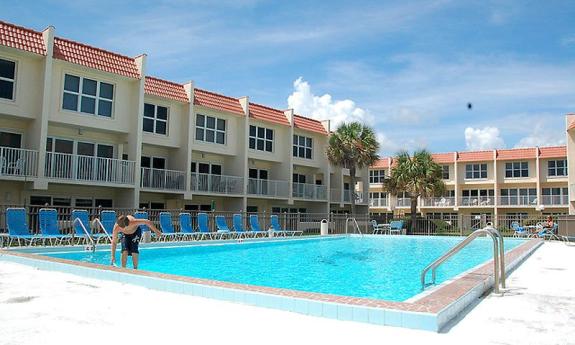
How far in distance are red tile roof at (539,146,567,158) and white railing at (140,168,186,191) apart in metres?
33.1

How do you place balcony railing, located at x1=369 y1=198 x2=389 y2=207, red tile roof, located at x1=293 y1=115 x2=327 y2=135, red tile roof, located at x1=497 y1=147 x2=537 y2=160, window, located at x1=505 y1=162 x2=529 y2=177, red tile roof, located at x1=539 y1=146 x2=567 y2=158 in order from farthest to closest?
balcony railing, located at x1=369 y1=198 x2=389 y2=207 < window, located at x1=505 y1=162 x2=529 y2=177 < red tile roof, located at x1=497 y1=147 x2=537 y2=160 < red tile roof, located at x1=539 y1=146 x2=567 y2=158 < red tile roof, located at x1=293 y1=115 x2=327 y2=135

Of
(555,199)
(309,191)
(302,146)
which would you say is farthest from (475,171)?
(309,191)

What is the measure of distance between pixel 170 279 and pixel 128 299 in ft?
2.95

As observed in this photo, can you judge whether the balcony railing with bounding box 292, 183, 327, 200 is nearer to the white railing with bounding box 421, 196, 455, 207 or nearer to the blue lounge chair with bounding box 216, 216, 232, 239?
the blue lounge chair with bounding box 216, 216, 232, 239

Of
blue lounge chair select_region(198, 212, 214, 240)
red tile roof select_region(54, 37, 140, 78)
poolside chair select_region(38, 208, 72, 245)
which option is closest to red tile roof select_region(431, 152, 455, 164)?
red tile roof select_region(54, 37, 140, 78)

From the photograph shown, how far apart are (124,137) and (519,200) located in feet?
115

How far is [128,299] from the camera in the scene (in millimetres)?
6570

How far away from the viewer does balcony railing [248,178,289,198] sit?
30344 mm

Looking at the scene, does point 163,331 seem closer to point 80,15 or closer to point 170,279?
point 170,279

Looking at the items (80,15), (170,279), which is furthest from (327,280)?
(80,15)

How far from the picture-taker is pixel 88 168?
2133cm

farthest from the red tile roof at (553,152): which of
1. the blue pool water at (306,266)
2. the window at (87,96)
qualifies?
the window at (87,96)

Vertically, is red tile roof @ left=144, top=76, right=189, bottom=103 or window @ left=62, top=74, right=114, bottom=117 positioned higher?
red tile roof @ left=144, top=76, right=189, bottom=103

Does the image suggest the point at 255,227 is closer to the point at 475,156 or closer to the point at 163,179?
the point at 163,179
